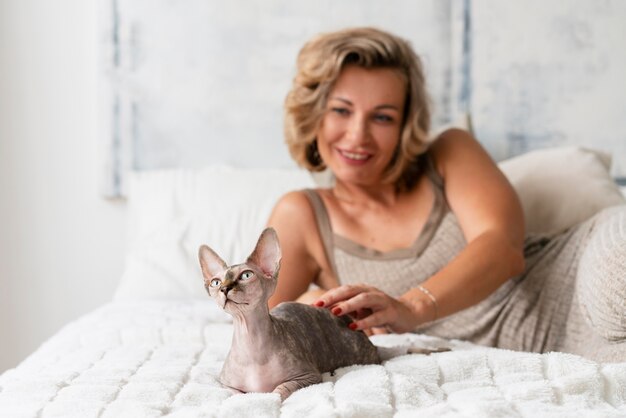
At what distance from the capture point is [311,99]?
1745 mm

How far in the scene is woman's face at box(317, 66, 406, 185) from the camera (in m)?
1.70

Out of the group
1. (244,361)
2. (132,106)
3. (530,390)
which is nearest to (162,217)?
(132,106)

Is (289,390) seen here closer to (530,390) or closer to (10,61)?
(530,390)

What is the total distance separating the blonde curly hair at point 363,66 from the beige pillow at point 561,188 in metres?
0.31

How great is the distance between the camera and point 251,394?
93 centimetres

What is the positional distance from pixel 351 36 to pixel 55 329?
4.92ft

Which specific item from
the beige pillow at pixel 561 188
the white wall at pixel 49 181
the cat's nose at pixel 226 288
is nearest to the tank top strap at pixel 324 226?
the beige pillow at pixel 561 188

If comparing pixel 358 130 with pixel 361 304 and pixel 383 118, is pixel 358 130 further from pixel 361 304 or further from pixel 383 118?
pixel 361 304

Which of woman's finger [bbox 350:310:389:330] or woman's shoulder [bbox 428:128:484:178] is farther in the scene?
woman's shoulder [bbox 428:128:484:178]

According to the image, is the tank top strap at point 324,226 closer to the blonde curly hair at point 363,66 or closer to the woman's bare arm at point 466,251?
the blonde curly hair at point 363,66

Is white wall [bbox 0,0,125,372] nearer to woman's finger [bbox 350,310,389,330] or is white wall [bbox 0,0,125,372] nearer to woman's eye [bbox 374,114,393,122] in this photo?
woman's eye [bbox 374,114,393,122]

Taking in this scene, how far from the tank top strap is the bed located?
252mm

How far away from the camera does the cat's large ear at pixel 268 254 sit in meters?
0.96

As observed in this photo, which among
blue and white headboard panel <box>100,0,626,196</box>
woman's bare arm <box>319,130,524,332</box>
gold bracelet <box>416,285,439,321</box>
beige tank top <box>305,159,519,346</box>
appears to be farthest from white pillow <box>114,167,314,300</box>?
gold bracelet <box>416,285,439,321</box>
